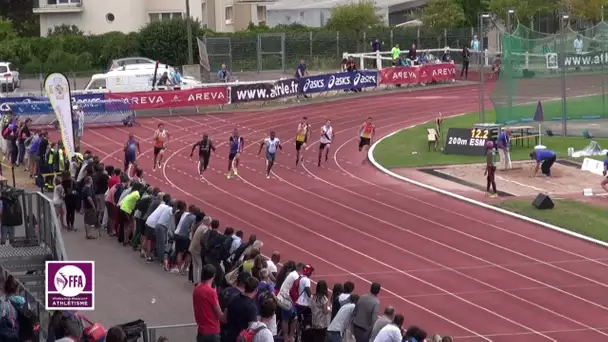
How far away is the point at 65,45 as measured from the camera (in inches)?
2810

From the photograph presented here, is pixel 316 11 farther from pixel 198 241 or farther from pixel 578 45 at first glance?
pixel 198 241

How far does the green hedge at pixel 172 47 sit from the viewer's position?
2569 inches

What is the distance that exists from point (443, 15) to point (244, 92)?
24067 mm

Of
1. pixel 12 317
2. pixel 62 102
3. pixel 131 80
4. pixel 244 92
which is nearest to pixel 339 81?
pixel 244 92

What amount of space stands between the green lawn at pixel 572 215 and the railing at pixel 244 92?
813 inches

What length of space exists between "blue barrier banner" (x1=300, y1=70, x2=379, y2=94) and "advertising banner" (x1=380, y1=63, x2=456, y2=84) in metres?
0.85

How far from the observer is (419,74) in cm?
6062

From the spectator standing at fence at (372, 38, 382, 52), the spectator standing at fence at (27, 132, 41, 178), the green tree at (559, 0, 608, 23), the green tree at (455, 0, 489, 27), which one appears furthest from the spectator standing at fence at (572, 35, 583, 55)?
the green tree at (455, 0, 489, 27)

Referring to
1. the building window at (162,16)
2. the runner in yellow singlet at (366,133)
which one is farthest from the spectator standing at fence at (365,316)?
the building window at (162,16)

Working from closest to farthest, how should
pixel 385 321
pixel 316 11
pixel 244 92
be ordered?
pixel 385 321, pixel 244 92, pixel 316 11

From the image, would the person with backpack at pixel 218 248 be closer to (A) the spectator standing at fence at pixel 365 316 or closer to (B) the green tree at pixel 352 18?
(A) the spectator standing at fence at pixel 365 316

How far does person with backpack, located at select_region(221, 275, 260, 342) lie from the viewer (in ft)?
51.6

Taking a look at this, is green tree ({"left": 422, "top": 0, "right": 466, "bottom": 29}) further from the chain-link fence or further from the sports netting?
the sports netting

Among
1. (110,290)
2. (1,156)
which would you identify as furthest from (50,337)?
(1,156)
